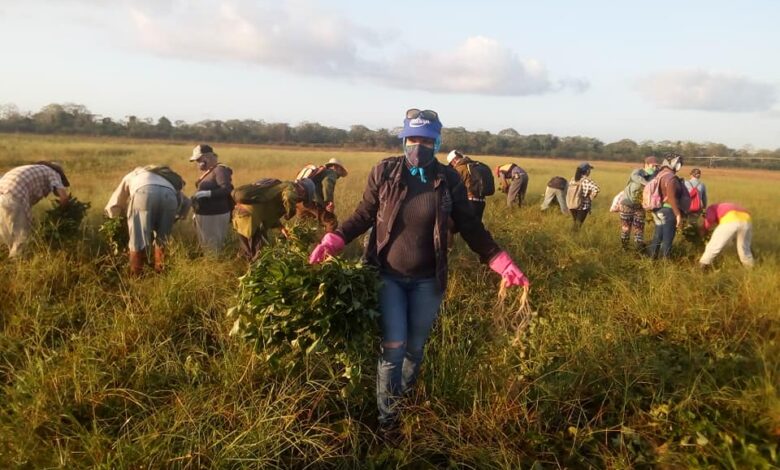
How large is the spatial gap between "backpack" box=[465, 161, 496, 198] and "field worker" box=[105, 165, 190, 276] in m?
3.76

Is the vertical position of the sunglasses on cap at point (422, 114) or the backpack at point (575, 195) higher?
the sunglasses on cap at point (422, 114)

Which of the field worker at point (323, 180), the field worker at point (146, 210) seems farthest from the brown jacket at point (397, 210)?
the field worker at point (323, 180)

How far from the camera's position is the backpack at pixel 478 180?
6844 mm

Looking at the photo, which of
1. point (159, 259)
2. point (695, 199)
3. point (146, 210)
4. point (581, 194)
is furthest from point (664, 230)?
point (146, 210)

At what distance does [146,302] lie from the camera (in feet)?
13.1

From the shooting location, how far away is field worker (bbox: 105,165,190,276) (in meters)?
Answer: 4.77

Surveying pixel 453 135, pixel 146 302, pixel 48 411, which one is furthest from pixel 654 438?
pixel 453 135

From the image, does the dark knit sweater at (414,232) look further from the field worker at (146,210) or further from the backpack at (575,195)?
the backpack at (575,195)

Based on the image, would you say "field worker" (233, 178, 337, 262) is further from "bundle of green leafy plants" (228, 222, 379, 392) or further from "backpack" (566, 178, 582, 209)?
"backpack" (566, 178, 582, 209)

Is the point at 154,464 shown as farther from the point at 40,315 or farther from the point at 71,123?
the point at 71,123

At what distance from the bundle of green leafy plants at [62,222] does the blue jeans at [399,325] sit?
13.0 ft

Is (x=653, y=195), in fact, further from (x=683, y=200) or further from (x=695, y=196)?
(x=695, y=196)

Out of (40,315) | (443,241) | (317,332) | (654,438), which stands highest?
(443,241)

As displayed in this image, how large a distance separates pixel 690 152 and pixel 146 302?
183 ft
